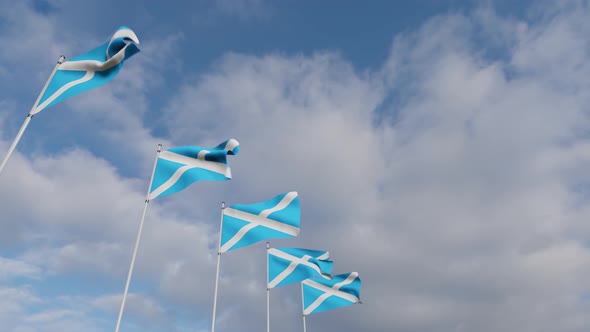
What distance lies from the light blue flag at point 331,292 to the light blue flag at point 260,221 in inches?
542

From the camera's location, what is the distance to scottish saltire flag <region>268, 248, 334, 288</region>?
1462 inches

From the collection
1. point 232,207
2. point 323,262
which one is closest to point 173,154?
point 232,207

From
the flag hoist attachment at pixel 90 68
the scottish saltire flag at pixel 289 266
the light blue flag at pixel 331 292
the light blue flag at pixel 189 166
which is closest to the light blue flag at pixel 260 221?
the scottish saltire flag at pixel 289 266

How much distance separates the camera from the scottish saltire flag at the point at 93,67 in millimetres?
19266

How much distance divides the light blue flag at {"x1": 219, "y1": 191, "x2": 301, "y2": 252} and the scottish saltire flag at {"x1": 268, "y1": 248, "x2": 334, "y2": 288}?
5232 mm

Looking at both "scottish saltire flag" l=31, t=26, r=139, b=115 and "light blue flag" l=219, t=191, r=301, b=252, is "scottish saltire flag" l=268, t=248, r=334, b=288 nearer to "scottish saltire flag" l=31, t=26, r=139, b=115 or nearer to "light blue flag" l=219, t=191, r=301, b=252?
"light blue flag" l=219, t=191, r=301, b=252

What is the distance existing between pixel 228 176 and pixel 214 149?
1.93 m

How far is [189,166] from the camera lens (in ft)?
86.9

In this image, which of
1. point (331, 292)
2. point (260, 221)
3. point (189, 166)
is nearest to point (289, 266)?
point (260, 221)

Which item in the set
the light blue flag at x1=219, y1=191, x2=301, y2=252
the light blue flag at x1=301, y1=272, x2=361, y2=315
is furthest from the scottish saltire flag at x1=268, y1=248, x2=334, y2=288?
the light blue flag at x1=301, y1=272, x2=361, y2=315

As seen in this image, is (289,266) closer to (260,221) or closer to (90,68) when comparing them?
(260,221)

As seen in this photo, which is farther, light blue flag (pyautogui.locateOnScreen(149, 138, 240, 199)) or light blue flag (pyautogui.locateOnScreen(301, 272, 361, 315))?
light blue flag (pyautogui.locateOnScreen(301, 272, 361, 315))

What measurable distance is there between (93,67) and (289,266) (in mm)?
22701

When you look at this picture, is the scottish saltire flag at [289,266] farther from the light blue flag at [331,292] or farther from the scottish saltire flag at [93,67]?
the scottish saltire flag at [93,67]
